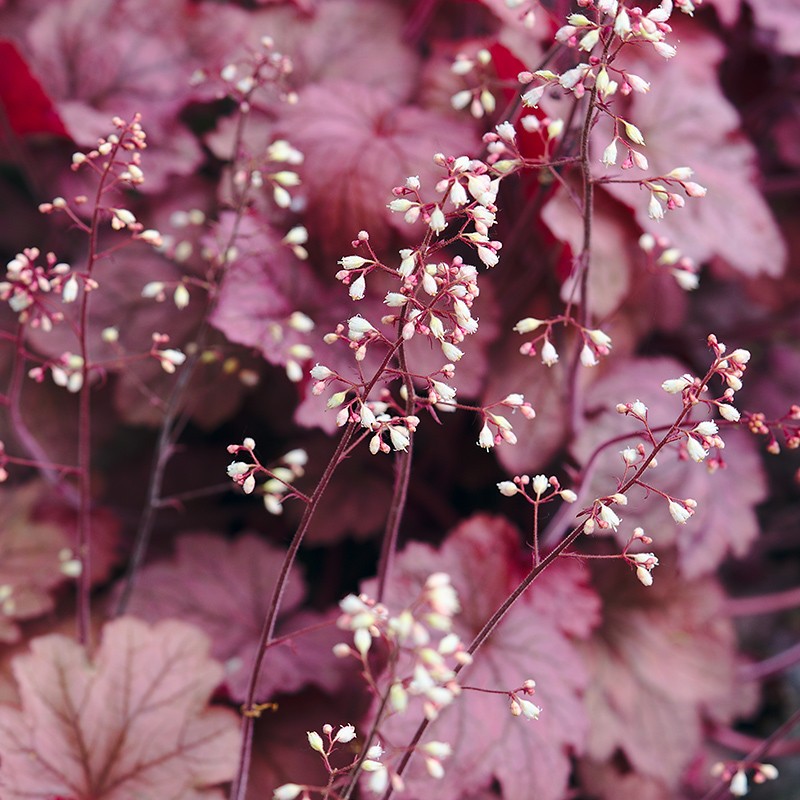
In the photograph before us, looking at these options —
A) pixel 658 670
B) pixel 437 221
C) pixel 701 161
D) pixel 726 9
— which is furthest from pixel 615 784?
pixel 726 9

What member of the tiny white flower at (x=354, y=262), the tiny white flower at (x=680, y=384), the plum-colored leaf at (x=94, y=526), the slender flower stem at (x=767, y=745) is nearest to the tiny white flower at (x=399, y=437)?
the tiny white flower at (x=354, y=262)

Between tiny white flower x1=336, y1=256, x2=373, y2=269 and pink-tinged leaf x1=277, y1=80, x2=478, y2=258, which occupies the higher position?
tiny white flower x1=336, y1=256, x2=373, y2=269

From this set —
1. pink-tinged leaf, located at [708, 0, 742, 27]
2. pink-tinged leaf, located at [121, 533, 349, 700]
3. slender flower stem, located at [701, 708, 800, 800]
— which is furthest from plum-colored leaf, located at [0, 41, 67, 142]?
slender flower stem, located at [701, 708, 800, 800]

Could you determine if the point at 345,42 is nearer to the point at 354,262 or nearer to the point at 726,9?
the point at 726,9

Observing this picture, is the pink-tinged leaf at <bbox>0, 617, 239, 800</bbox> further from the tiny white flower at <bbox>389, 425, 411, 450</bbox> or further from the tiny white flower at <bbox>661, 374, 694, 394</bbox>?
the tiny white flower at <bbox>661, 374, 694, 394</bbox>

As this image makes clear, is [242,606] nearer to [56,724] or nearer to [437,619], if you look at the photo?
[56,724]

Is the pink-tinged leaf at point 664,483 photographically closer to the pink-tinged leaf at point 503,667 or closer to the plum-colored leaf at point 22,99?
the pink-tinged leaf at point 503,667
